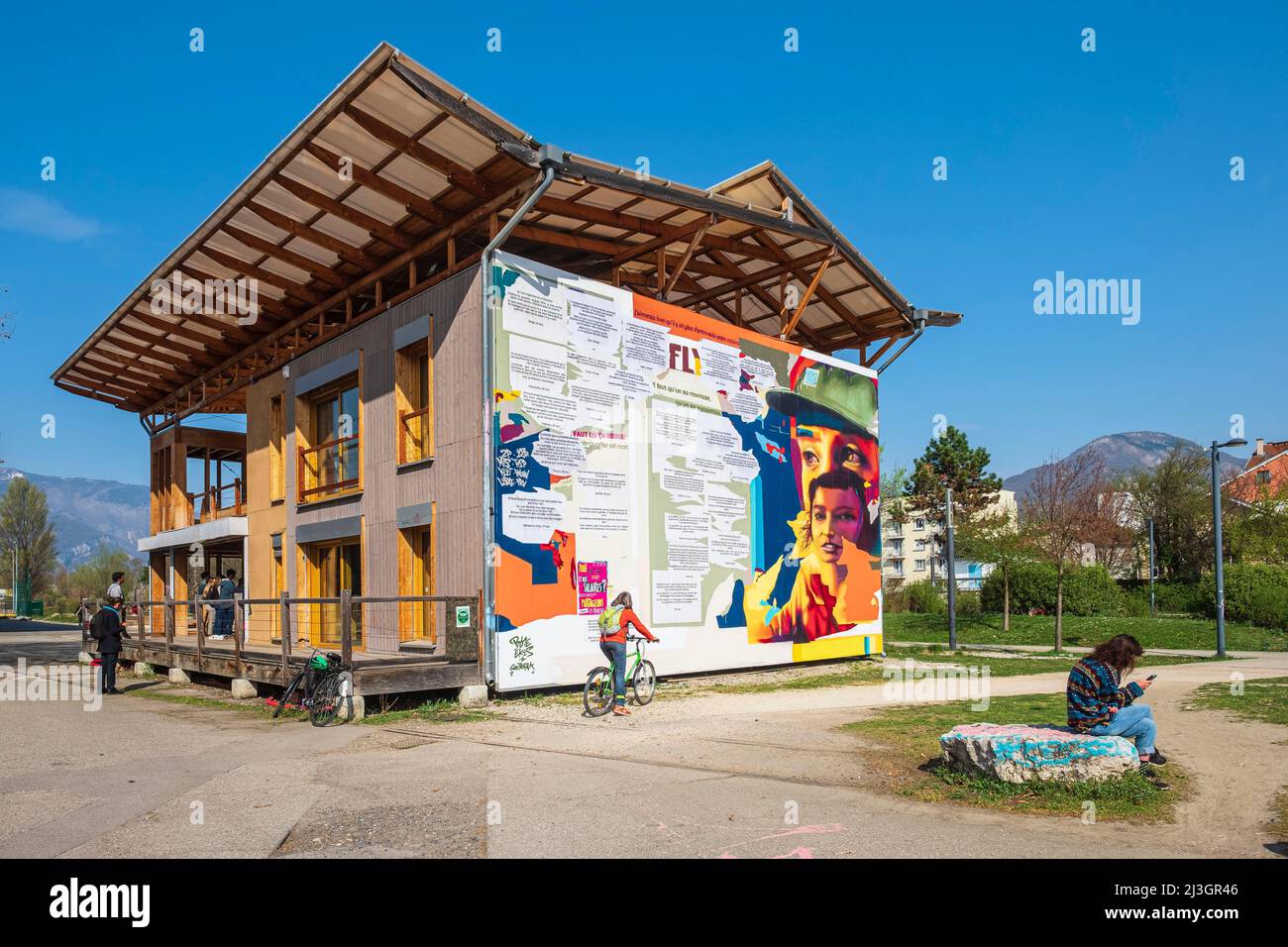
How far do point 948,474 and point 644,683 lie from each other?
56.5 metres

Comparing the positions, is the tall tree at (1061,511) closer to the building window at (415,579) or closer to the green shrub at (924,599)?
the green shrub at (924,599)

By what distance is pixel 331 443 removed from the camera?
19.8 m

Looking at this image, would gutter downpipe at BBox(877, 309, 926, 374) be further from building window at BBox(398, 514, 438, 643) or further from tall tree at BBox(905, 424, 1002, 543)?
tall tree at BBox(905, 424, 1002, 543)

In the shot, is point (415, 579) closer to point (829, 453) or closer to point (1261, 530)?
point (829, 453)

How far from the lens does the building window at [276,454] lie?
2161 cm

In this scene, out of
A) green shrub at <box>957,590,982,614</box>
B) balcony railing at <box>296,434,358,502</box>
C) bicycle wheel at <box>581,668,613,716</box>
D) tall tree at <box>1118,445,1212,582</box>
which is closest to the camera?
bicycle wheel at <box>581,668,613,716</box>

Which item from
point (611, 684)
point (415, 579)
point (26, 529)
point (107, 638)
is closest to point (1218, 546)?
point (611, 684)

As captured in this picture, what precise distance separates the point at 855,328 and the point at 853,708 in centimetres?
1314

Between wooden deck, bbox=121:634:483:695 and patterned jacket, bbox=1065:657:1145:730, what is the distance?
875 centimetres

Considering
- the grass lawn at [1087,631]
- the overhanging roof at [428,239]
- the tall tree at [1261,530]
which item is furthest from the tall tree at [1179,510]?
the overhanging roof at [428,239]

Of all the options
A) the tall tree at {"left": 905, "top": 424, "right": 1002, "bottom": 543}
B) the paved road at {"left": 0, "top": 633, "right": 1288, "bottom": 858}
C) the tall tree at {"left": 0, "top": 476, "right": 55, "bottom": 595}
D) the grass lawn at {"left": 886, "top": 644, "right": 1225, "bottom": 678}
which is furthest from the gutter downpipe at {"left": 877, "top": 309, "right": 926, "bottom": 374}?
the tall tree at {"left": 0, "top": 476, "right": 55, "bottom": 595}

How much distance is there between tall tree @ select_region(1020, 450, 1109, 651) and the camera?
28.3 meters
